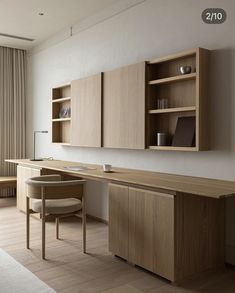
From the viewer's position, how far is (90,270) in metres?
2.81

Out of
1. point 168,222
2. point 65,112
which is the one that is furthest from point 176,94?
point 65,112

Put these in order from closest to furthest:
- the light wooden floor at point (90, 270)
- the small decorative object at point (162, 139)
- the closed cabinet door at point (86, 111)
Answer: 1. the light wooden floor at point (90, 270)
2. the small decorative object at point (162, 139)
3. the closed cabinet door at point (86, 111)

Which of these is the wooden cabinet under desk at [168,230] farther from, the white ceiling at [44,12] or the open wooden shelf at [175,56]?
the white ceiling at [44,12]

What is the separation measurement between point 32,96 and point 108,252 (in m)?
3.79

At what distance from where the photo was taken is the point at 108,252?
324 centimetres

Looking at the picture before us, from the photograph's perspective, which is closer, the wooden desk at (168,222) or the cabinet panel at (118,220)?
the wooden desk at (168,222)

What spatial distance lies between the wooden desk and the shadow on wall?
37 cm

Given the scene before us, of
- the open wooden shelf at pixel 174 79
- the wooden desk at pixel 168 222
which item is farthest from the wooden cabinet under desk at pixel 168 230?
the open wooden shelf at pixel 174 79

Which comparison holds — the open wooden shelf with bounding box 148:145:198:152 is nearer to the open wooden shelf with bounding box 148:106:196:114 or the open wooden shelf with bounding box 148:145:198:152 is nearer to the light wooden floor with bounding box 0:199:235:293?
the open wooden shelf with bounding box 148:106:196:114

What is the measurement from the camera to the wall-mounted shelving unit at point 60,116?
5027mm

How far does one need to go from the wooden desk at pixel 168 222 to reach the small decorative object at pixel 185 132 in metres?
0.32

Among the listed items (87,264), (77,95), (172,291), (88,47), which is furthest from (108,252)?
(88,47)

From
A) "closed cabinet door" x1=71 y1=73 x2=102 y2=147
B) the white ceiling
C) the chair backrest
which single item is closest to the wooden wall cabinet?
"closed cabinet door" x1=71 y1=73 x2=102 y2=147

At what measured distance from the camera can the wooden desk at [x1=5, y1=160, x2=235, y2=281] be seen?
2.50 m
